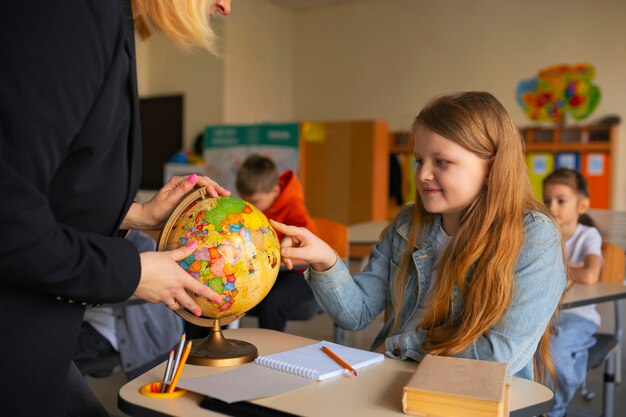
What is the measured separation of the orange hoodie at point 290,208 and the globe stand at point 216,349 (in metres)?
2.13

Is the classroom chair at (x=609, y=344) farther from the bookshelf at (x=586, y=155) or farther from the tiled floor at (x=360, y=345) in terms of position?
the bookshelf at (x=586, y=155)

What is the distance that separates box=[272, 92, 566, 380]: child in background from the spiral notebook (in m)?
0.13

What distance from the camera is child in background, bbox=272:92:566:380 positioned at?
1.46 meters

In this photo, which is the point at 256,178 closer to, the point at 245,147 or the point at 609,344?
the point at 609,344

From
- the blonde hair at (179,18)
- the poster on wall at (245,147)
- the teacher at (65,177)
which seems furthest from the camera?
the poster on wall at (245,147)

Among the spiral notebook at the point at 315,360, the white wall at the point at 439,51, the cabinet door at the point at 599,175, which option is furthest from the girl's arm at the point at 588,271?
the white wall at the point at 439,51

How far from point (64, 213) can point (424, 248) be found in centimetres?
98

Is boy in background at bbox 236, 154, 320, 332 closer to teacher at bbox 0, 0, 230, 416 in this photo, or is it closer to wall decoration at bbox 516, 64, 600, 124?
teacher at bbox 0, 0, 230, 416

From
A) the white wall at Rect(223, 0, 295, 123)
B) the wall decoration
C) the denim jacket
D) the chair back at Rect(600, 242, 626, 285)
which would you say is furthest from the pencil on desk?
the white wall at Rect(223, 0, 295, 123)

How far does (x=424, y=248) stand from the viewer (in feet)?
5.66

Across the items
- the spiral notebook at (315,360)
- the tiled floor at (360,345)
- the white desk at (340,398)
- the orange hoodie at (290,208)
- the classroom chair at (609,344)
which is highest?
the orange hoodie at (290,208)

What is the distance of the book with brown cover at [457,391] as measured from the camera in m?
1.01

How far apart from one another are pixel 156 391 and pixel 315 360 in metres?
0.33

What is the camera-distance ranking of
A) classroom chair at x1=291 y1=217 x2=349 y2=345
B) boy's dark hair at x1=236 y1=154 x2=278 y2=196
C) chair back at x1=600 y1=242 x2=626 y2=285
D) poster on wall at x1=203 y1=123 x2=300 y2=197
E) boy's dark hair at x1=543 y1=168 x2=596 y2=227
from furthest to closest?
poster on wall at x1=203 y1=123 x2=300 y2=197
boy's dark hair at x1=236 y1=154 x2=278 y2=196
classroom chair at x1=291 y1=217 x2=349 y2=345
boy's dark hair at x1=543 y1=168 x2=596 y2=227
chair back at x1=600 y1=242 x2=626 y2=285
